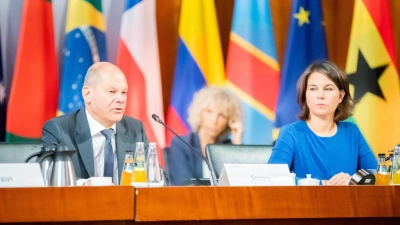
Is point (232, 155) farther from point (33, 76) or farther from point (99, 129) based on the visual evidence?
point (33, 76)

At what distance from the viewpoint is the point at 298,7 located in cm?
411

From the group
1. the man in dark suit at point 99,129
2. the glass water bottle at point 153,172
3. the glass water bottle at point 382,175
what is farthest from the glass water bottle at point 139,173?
the glass water bottle at point 382,175

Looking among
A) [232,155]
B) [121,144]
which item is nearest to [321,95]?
[232,155]

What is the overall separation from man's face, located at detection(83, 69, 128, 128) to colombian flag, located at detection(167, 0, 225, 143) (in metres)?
0.97

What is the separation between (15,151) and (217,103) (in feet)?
5.20

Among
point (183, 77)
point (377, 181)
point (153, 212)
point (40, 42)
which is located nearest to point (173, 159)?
point (183, 77)

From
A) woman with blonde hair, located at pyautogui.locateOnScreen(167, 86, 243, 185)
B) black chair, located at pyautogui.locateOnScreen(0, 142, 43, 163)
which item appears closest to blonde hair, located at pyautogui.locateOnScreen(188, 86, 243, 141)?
woman with blonde hair, located at pyautogui.locateOnScreen(167, 86, 243, 185)

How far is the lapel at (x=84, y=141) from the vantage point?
282 cm

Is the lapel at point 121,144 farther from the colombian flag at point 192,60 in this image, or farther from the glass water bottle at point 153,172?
the colombian flag at point 192,60

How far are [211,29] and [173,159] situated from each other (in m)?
0.86

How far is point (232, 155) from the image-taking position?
2996mm

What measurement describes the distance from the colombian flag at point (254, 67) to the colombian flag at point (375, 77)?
21.3 inches

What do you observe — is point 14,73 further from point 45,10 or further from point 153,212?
point 153,212

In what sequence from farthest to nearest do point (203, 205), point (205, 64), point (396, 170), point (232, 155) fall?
point (205, 64), point (232, 155), point (396, 170), point (203, 205)
